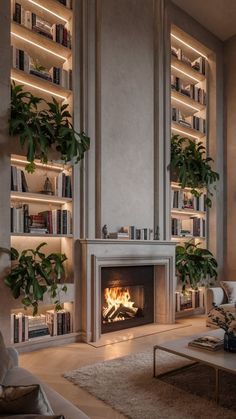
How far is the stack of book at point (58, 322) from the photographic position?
13.3ft

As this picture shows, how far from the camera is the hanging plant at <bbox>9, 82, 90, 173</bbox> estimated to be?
12.1 feet

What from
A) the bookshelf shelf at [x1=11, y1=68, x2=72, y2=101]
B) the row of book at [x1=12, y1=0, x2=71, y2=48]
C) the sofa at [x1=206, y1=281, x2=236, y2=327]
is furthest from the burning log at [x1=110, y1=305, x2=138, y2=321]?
the row of book at [x1=12, y1=0, x2=71, y2=48]

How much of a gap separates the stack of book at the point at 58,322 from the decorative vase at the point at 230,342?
76.9 inches

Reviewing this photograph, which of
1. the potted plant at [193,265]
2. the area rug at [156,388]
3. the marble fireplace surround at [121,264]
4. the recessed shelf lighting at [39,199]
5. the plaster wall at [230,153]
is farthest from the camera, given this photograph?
the plaster wall at [230,153]

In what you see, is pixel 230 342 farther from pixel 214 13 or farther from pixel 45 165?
pixel 214 13

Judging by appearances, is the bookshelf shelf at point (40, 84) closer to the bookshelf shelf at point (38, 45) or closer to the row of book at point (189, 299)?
the bookshelf shelf at point (38, 45)

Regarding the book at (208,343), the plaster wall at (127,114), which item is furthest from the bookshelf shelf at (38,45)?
the book at (208,343)

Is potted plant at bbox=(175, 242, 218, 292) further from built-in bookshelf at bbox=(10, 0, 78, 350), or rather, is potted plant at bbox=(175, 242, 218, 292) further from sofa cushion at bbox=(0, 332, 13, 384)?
sofa cushion at bbox=(0, 332, 13, 384)

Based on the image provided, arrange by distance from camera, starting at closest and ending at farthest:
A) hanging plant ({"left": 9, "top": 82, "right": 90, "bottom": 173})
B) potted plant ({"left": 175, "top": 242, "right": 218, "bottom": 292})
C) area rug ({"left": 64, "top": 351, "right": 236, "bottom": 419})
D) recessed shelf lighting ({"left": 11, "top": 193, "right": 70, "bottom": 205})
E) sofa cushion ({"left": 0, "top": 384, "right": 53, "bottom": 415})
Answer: sofa cushion ({"left": 0, "top": 384, "right": 53, "bottom": 415}) → area rug ({"left": 64, "top": 351, "right": 236, "bottom": 419}) → hanging plant ({"left": 9, "top": 82, "right": 90, "bottom": 173}) → recessed shelf lighting ({"left": 11, "top": 193, "right": 70, "bottom": 205}) → potted plant ({"left": 175, "top": 242, "right": 218, "bottom": 292})

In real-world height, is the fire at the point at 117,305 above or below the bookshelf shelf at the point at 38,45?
below

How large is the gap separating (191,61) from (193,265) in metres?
3.68

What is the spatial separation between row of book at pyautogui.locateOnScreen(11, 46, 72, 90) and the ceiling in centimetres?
260

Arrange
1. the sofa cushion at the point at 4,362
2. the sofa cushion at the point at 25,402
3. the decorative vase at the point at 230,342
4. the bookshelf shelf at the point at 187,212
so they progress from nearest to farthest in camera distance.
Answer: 1. the sofa cushion at the point at 25,402
2. the sofa cushion at the point at 4,362
3. the decorative vase at the point at 230,342
4. the bookshelf shelf at the point at 187,212

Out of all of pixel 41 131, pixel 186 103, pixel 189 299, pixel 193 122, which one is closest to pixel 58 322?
pixel 41 131
